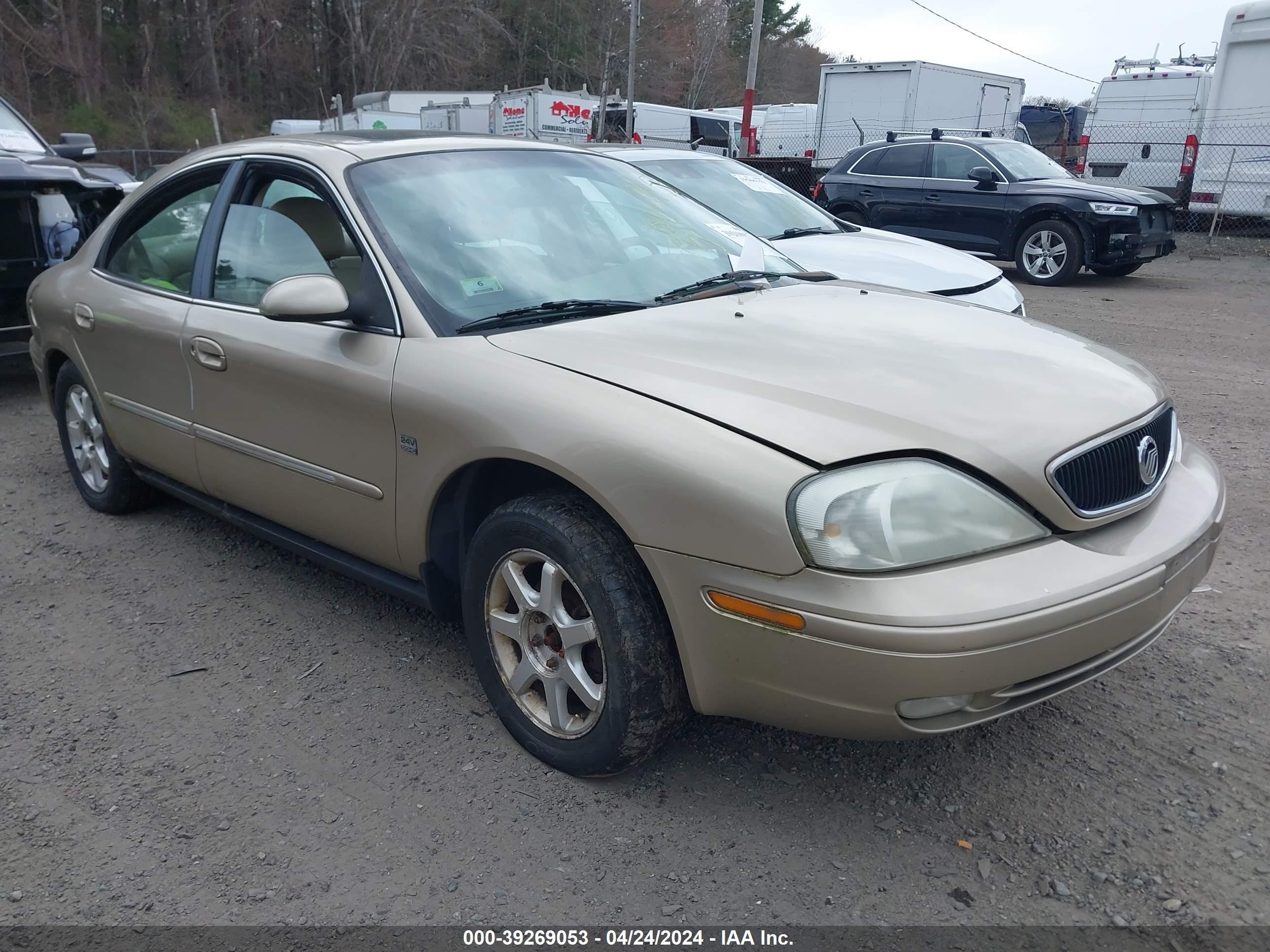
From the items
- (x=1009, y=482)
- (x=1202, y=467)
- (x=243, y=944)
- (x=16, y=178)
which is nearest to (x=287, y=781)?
(x=243, y=944)

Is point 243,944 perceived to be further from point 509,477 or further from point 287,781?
point 509,477

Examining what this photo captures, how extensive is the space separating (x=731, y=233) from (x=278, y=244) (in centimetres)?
165

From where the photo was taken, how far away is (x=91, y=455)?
4609mm

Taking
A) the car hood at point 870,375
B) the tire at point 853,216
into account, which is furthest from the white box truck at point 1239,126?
the car hood at point 870,375

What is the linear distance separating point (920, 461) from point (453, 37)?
52560 mm

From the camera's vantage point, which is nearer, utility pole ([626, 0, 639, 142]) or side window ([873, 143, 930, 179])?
side window ([873, 143, 930, 179])

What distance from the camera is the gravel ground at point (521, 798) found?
7.34 ft

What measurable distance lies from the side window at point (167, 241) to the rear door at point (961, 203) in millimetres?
10087

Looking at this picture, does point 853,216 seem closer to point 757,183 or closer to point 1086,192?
point 1086,192

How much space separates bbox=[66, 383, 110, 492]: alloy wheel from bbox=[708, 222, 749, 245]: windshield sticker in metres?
2.77

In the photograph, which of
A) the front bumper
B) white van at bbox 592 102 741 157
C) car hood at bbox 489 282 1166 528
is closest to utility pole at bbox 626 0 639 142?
white van at bbox 592 102 741 157

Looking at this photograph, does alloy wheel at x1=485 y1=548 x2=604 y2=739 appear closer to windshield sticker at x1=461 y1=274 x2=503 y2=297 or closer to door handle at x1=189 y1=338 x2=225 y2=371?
windshield sticker at x1=461 y1=274 x2=503 y2=297

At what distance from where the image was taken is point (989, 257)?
13.2 metres

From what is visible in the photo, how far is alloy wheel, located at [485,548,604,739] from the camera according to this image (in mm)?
2527
